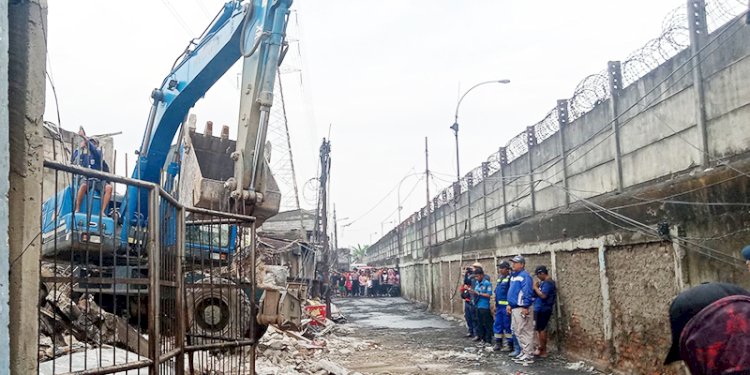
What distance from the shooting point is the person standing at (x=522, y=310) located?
10461 mm

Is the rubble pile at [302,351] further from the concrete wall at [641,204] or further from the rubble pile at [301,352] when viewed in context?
the concrete wall at [641,204]

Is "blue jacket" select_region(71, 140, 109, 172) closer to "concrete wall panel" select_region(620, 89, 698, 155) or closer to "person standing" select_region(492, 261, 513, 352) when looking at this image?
"concrete wall panel" select_region(620, 89, 698, 155)

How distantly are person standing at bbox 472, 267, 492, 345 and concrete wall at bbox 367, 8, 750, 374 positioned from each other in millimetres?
945

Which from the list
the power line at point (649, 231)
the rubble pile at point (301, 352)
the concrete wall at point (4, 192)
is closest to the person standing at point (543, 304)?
the power line at point (649, 231)

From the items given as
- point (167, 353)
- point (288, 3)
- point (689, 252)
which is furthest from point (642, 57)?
point (167, 353)

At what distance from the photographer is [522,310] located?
1051cm

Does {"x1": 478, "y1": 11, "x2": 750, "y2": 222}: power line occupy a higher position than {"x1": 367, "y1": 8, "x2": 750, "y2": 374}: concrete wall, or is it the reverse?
{"x1": 478, "y1": 11, "x2": 750, "y2": 222}: power line

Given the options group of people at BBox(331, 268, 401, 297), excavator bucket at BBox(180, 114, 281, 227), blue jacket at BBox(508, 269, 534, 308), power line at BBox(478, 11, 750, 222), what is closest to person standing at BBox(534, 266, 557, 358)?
blue jacket at BBox(508, 269, 534, 308)

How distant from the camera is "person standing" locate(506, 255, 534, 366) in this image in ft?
34.3

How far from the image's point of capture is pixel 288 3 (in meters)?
7.43

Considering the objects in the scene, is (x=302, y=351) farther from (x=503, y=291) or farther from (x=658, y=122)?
(x=658, y=122)

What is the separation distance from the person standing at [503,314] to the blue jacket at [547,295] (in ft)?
3.16

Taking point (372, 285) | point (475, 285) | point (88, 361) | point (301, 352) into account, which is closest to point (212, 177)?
point (88, 361)

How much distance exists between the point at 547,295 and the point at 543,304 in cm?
19
